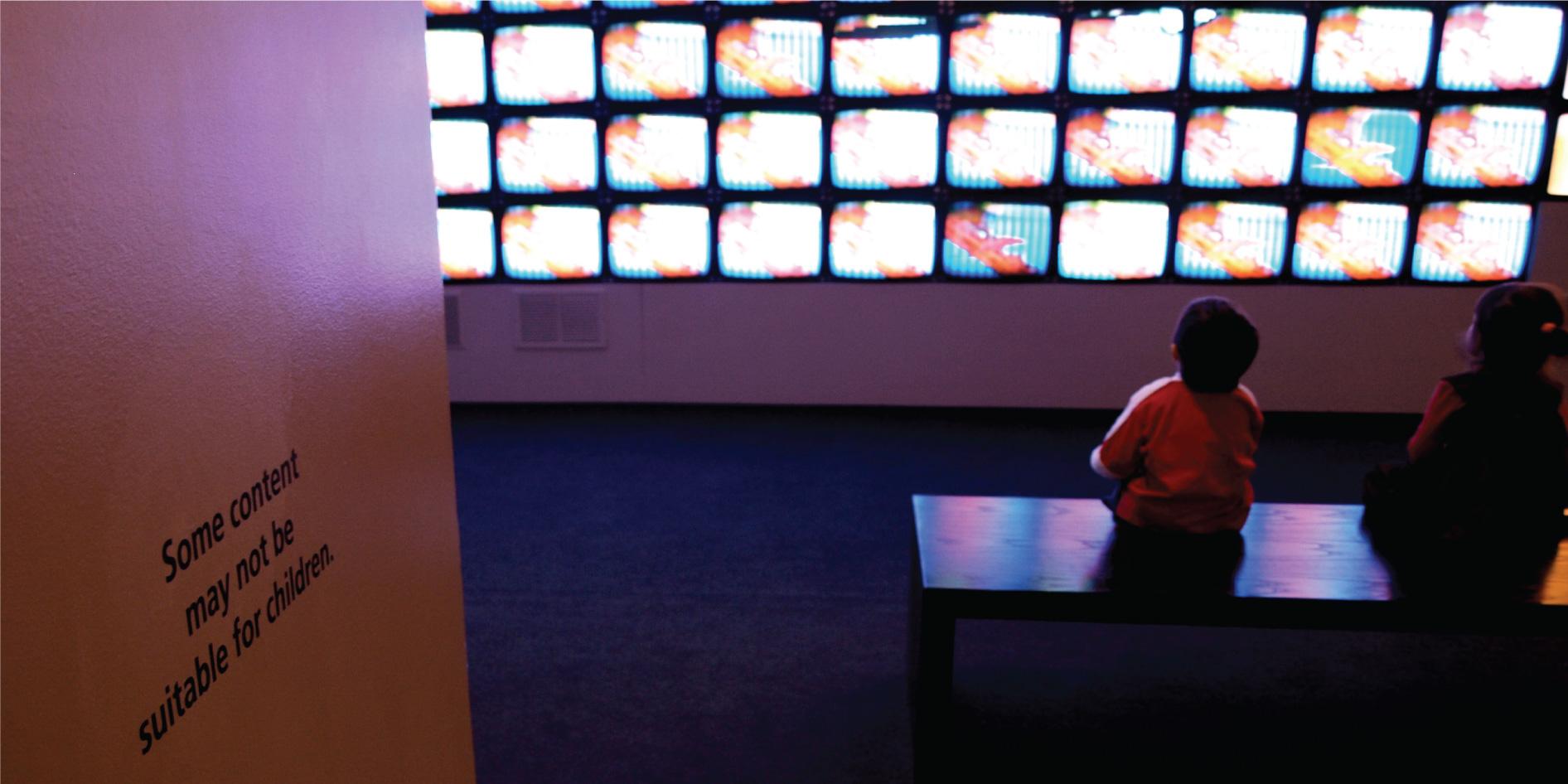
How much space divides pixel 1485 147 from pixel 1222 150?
0.93 m

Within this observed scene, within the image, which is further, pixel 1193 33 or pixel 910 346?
pixel 910 346

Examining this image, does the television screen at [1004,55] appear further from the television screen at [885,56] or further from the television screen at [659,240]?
the television screen at [659,240]

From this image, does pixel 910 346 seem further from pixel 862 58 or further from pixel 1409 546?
pixel 1409 546

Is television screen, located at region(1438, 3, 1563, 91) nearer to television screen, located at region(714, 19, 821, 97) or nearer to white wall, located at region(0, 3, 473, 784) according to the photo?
television screen, located at region(714, 19, 821, 97)

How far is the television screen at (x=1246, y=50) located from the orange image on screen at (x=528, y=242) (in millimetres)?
2432

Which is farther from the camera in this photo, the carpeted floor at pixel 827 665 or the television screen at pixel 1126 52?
the television screen at pixel 1126 52

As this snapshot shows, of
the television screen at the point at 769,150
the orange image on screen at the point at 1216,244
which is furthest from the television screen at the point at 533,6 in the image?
the orange image on screen at the point at 1216,244

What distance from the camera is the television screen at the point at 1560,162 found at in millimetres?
3736

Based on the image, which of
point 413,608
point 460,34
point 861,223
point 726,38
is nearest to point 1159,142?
point 861,223

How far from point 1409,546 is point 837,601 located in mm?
1253

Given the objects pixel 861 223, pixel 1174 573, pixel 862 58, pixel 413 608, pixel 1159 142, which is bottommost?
pixel 1174 573

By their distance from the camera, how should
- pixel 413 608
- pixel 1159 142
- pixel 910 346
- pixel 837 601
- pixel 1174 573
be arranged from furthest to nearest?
1. pixel 910 346
2. pixel 1159 142
3. pixel 837 601
4. pixel 1174 573
5. pixel 413 608

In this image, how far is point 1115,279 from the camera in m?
4.00

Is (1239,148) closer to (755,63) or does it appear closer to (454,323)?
(755,63)
